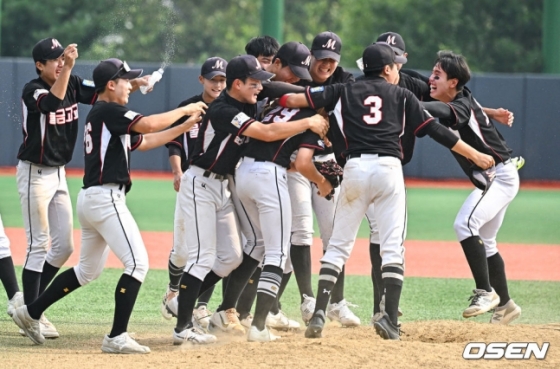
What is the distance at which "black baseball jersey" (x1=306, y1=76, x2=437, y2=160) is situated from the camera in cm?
605

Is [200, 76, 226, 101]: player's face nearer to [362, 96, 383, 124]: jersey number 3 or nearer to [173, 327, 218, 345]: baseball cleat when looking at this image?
[362, 96, 383, 124]: jersey number 3

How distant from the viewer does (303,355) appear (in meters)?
5.34

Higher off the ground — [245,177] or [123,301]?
[245,177]

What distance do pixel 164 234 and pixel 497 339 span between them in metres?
7.02

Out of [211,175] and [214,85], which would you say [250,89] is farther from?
[214,85]

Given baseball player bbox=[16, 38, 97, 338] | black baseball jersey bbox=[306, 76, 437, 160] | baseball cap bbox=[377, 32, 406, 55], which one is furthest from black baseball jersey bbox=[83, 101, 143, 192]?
baseball cap bbox=[377, 32, 406, 55]

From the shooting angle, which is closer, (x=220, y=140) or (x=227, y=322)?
(x=220, y=140)

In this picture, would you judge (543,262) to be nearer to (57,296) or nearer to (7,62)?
(57,296)

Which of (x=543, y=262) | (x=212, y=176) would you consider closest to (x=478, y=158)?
(x=212, y=176)

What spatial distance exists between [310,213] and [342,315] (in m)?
0.83

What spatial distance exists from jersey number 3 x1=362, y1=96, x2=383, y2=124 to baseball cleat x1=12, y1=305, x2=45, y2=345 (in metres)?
2.70

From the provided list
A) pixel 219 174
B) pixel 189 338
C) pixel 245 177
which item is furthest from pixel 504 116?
pixel 189 338

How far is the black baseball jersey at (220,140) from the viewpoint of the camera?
5.97m

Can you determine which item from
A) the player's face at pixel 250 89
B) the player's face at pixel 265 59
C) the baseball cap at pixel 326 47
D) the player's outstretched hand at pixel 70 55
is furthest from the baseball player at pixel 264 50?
the player's outstretched hand at pixel 70 55
